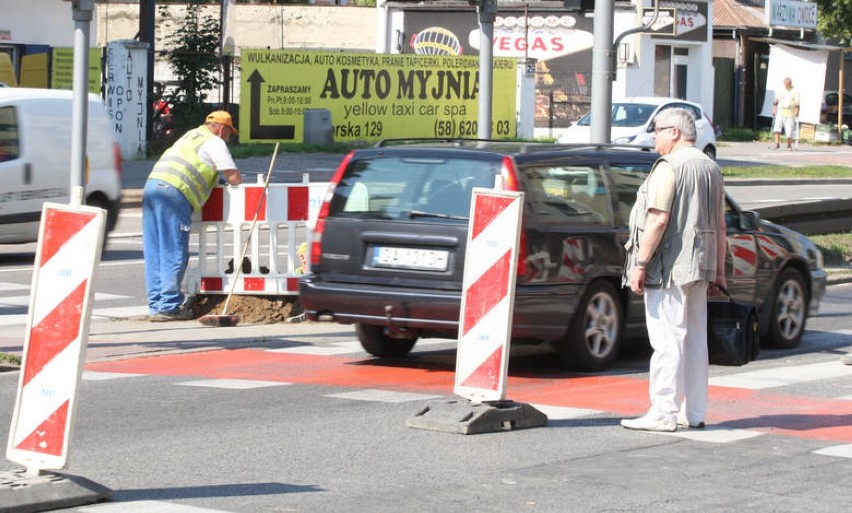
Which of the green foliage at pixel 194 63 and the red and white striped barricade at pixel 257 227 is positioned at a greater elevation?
the green foliage at pixel 194 63

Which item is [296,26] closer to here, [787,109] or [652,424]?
[787,109]

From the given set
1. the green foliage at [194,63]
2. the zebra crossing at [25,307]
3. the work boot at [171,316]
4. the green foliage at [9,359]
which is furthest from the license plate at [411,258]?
the green foliage at [194,63]

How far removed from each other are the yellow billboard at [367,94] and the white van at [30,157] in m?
15.4

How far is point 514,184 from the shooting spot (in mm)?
10453

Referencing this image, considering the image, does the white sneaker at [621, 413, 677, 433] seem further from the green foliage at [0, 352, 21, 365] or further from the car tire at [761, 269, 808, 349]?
the green foliage at [0, 352, 21, 365]

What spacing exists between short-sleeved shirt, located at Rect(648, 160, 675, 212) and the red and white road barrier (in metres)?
0.75

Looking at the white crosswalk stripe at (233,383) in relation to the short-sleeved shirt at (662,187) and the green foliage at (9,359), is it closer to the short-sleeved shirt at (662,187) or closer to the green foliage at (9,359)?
the green foliage at (9,359)

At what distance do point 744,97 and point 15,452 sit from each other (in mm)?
48207

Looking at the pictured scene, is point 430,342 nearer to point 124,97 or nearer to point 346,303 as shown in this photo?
point 346,303

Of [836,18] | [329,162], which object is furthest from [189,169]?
[836,18]

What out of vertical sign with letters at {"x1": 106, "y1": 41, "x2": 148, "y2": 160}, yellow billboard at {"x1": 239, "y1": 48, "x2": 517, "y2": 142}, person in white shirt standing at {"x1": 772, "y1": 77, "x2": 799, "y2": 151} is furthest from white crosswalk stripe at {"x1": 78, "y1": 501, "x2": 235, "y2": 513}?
person in white shirt standing at {"x1": 772, "y1": 77, "x2": 799, "y2": 151}

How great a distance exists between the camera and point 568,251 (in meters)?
10.6

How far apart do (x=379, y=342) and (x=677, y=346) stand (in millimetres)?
3540

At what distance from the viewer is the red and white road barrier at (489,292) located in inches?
326
